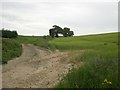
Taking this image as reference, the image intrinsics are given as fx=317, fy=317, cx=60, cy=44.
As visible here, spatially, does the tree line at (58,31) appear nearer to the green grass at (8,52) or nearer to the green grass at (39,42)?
the green grass at (39,42)

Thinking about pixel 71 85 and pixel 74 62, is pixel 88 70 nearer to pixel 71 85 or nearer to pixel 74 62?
pixel 71 85

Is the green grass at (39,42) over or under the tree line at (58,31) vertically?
under

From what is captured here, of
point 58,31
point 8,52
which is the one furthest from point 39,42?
point 58,31

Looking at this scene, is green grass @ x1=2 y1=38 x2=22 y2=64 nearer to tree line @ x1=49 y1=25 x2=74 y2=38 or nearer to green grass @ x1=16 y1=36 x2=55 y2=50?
green grass @ x1=16 y1=36 x2=55 y2=50

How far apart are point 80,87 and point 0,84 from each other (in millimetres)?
3770

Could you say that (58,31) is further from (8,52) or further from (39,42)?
(8,52)

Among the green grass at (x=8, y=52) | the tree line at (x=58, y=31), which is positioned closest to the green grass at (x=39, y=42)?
the green grass at (x=8, y=52)

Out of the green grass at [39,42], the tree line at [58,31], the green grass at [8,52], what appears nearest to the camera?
the green grass at [8,52]

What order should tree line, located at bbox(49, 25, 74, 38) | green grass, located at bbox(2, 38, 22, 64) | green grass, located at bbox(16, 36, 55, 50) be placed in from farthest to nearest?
1. tree line, located at bbox(49, 25, 74, 38)
2. green grass, located at bbox(16, 36, 55, 50)
3. green grass, located at bbox(2, 38, 22, 64)

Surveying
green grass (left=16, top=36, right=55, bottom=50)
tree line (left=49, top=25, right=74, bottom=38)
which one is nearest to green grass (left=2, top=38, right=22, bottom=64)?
green grass (left=16, top=36, right=55, bottom=50)

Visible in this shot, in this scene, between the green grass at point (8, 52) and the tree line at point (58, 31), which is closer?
the green grass at point (8, 52)

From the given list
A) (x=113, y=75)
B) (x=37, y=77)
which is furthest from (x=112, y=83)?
(x=37, y=77)

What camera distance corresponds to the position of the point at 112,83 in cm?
1015

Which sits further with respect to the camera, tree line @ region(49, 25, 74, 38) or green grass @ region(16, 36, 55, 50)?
tree line @ region(49, 25, 74, 38)
